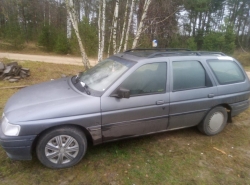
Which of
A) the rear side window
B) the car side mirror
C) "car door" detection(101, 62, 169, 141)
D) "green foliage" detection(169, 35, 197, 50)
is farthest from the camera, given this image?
"green foliage" detection(169, 35, 197, 50)

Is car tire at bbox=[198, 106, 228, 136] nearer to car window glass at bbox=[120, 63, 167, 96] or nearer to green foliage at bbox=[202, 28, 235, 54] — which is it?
car window glass at bbox=[120, 63, 167, 96]

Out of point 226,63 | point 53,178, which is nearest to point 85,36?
point 226,63

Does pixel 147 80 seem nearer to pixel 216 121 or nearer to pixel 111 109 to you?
pixel 111 109

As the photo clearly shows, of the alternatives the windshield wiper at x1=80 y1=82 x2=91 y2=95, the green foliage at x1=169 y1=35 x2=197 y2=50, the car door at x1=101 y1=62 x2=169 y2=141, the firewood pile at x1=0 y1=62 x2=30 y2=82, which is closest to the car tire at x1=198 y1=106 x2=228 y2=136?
the car door at x1=101 y1=62 x2=169 y2=141

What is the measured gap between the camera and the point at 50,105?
2.63m

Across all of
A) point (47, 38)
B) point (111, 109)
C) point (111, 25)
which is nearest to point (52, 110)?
point (111, 109)

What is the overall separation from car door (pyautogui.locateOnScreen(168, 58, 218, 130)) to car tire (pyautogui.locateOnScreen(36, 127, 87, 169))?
5.27 ft

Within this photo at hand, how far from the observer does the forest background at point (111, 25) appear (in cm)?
1269

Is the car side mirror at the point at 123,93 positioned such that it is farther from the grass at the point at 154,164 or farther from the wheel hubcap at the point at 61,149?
the grass at the point at 154,164

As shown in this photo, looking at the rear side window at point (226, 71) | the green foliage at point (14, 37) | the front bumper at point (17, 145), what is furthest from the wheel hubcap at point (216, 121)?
the green foliage at point (14, 37)

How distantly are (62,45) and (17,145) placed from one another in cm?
1587

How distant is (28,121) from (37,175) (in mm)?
800

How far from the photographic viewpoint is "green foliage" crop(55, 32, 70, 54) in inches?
668

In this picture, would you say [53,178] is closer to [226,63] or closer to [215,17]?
[226,63]
